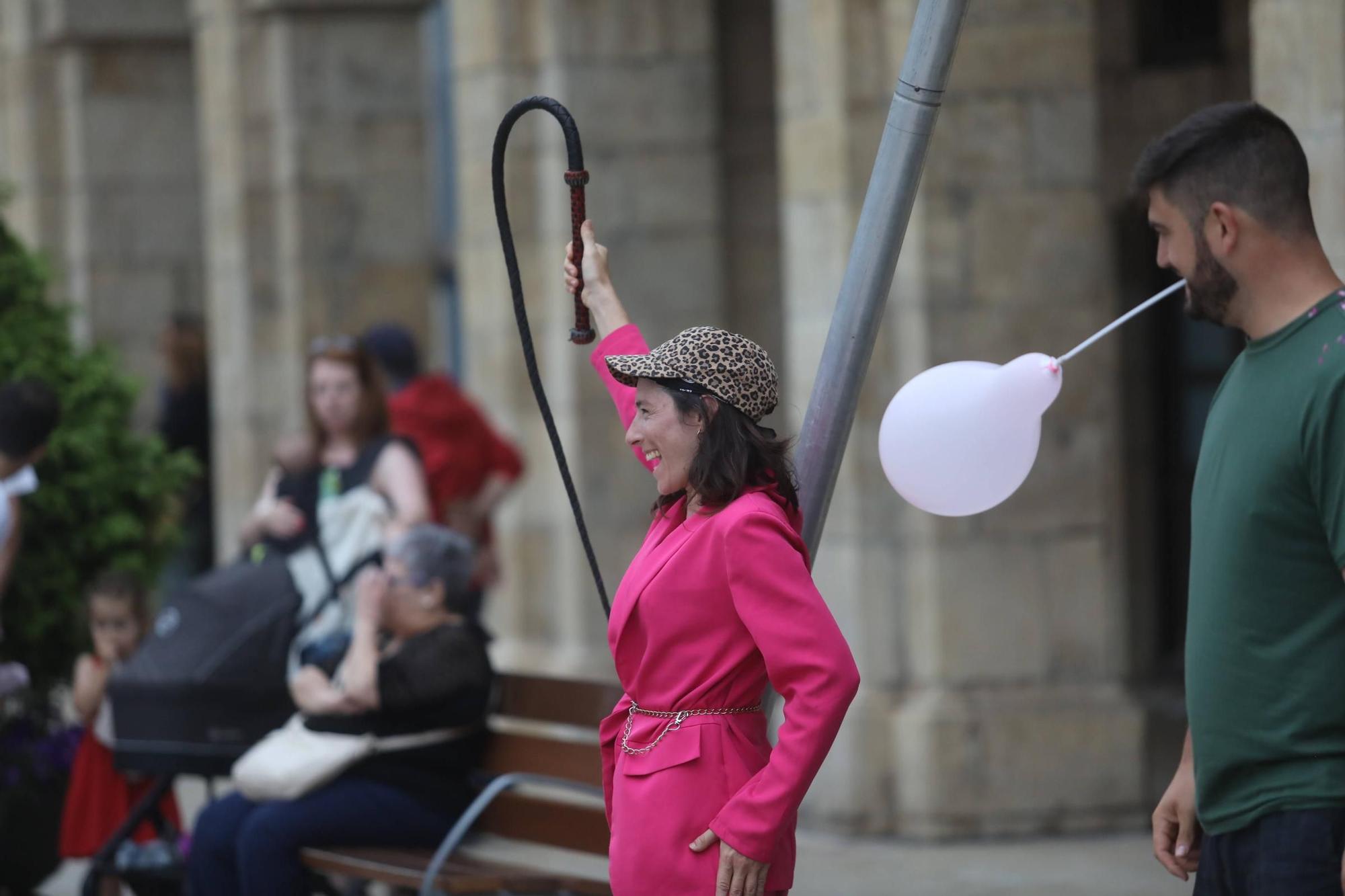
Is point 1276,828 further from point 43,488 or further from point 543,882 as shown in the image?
point 43,488

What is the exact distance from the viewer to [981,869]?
6.37 m

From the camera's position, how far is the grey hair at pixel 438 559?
5.21 metres

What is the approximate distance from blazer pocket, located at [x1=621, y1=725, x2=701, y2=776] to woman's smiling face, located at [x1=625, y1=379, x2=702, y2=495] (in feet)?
1.25

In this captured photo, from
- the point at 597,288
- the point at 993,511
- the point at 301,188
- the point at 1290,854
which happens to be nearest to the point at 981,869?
the point at 993,511

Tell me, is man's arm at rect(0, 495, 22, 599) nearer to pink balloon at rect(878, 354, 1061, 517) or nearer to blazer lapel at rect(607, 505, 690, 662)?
blazer lapel at rect(607, 505, 690, 662)

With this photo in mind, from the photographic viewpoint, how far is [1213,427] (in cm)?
293

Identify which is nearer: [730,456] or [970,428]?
[970,428]

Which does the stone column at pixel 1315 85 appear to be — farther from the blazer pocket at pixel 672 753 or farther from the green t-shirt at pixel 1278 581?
the blazer pocket at pixel 672 753

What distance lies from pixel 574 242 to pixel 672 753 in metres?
0.96

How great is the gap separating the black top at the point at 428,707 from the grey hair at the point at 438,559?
0.32 feet

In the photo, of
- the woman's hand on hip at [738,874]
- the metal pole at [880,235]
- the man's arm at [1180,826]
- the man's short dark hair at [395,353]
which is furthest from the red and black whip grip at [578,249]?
the man's short dark hair at [395,353]

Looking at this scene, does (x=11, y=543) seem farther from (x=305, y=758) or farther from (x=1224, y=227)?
(x=1224, y=227)

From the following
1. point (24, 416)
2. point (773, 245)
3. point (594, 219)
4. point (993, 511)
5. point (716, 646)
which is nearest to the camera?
point (716, 646)

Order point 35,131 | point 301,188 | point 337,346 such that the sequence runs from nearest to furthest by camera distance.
Result: point 337,346 < point 301,188 < point 35,131
